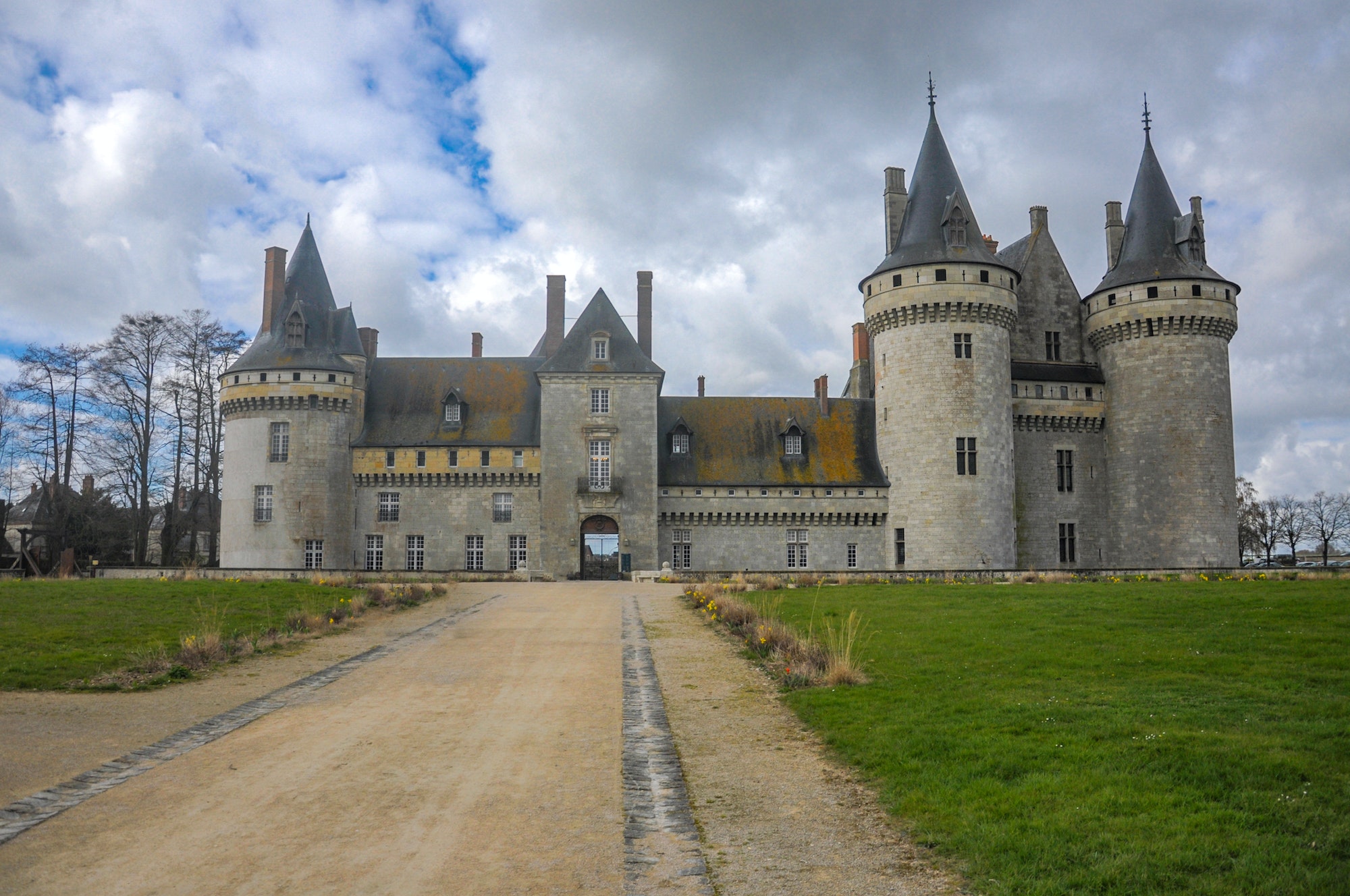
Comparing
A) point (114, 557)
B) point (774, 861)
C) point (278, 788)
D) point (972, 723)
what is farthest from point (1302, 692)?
point (114, 557)

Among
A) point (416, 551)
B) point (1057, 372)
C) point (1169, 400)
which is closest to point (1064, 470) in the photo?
point (1057, 372)

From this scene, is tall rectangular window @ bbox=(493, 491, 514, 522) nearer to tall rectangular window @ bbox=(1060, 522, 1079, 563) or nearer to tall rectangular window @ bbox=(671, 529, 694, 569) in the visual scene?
tall rectangular window @ bbox=(671, 529, 694, 569)

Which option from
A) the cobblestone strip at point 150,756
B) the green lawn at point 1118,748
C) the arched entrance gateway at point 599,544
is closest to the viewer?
the green lawn at point 1118,748

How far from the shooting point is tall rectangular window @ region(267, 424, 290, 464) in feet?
127

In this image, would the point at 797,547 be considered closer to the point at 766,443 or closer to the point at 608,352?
the point at 766,443

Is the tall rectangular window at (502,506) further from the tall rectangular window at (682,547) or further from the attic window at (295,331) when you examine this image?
the attic window at (295,331)

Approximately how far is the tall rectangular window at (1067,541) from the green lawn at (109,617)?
2863 cm

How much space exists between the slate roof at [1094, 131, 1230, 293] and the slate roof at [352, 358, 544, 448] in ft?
78.7

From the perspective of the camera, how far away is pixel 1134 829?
574cm

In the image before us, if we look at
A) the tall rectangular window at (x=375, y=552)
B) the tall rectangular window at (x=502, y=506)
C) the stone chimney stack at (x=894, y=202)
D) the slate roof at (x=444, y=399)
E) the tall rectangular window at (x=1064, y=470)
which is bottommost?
the tall rectangular window at (x=375, y=552)

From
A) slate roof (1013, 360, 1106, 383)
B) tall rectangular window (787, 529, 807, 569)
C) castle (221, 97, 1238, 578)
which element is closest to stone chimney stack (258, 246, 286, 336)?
castle (221, 97, 1238, 578)

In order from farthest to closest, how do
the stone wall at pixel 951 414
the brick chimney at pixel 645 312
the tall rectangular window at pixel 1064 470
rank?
the brick chimney at pixel 645 312 → the tall rectangular window at pixel 1064 470 → the stone wall at pixel 951 414

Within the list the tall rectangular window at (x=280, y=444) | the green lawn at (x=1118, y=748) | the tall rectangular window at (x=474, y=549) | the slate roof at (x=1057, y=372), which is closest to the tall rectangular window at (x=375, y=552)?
the tall rectangular window at (x=474, y=549)

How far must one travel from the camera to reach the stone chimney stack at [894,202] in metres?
40.5
